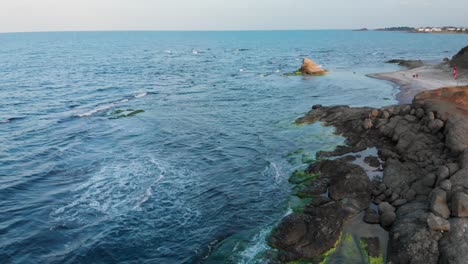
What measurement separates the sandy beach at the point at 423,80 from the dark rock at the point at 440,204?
26823 millimetres

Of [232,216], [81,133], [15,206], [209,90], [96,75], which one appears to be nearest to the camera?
[232,216]

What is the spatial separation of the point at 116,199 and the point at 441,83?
47604mm

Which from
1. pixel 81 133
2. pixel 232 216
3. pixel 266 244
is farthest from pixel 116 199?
pixel 81 133

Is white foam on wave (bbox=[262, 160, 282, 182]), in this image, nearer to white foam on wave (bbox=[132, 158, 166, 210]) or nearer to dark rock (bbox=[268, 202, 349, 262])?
dark rock (bbox=[268, 202, 349, 262])

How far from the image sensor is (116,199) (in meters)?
23.2

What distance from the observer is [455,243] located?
15.0 m

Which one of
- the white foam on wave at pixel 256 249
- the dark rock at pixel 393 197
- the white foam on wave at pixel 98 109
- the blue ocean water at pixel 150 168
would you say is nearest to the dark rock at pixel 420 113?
the blue ocean water at pixel 150 168

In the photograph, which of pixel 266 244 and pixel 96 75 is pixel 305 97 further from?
pixel 96 75

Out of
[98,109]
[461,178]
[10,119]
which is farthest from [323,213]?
[10,119]

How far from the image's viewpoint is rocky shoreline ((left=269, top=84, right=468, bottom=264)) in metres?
16.0

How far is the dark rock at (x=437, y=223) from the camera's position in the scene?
15.8 m

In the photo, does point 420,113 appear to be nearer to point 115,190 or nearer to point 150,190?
point 150,190

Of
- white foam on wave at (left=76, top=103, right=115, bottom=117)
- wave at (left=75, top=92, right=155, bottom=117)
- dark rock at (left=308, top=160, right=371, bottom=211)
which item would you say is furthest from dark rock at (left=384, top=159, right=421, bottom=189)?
white foam on wave at (left=76, top=103, right=115, bottom=117)

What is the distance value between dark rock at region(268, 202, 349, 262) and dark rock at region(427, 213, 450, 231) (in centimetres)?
407
